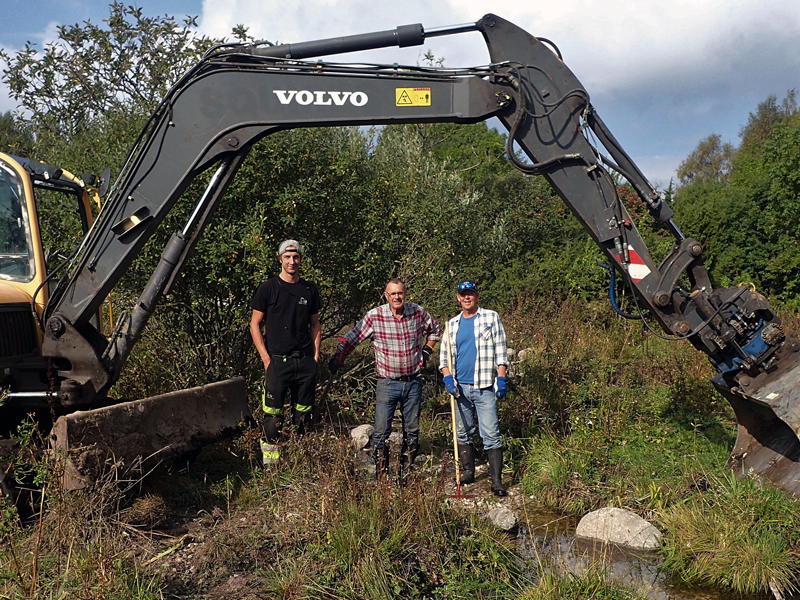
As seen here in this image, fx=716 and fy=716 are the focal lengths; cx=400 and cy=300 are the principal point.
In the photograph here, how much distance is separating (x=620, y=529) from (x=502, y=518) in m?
0.90

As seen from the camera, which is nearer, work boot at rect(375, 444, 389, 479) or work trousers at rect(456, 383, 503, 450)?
work boot at rect(375, 444, 389, 479)

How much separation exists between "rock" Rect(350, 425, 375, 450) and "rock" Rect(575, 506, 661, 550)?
287cm

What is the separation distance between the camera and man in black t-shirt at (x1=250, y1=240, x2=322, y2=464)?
6234mm

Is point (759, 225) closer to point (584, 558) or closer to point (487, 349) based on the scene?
point (487, 349)

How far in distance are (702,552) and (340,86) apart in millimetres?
4352

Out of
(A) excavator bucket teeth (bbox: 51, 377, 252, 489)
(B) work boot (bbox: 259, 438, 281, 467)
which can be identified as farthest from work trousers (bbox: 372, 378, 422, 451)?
(A) excavator bucket teeth (bbox: 51, 377, 252, 489)

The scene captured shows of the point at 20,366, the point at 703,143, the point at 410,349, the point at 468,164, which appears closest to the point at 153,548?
the point at 20,366

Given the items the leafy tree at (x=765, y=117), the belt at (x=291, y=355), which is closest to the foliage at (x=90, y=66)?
the belt at (x=291, y=355)

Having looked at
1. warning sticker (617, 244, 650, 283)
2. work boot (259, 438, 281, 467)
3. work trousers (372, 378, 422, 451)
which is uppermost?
warning sticker (617, 244, 650, 283)

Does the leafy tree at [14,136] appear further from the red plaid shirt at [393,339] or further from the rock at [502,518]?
the rock at [502,518]

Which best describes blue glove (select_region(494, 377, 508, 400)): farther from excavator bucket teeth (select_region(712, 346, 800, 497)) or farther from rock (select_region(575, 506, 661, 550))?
excavator bucket teeth (select_region(712, 346, 800, 497))

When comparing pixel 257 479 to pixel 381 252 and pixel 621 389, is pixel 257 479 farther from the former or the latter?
pixel 621 389

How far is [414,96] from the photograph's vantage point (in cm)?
562

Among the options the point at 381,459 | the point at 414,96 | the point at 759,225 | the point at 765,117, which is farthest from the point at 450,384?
the point at 765,117
